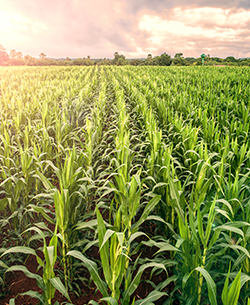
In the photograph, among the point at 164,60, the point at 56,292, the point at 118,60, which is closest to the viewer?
the point at 56,292

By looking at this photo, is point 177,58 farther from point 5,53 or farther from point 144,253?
point 5,53

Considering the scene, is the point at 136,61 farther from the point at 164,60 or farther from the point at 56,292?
the point at 56,292

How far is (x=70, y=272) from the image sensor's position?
201 centimetres

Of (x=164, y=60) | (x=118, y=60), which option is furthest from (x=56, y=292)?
(x=118, y=60)

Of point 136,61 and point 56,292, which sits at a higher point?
point 136,61

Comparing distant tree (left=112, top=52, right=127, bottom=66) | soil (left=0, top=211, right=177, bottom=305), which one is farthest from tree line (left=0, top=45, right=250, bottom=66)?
soil (left=0, top=211, right=177, bottom=305)

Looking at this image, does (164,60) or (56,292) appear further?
(164,60)

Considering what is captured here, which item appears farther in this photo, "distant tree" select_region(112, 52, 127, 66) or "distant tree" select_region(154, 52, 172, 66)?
"distant tree" select_region(112, 52, 127, 66)

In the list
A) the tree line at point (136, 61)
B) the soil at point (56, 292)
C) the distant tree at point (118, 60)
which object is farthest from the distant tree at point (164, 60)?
the soil at point (56, 292)

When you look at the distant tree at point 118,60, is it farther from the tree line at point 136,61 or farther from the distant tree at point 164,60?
the distant tree at point 164,60

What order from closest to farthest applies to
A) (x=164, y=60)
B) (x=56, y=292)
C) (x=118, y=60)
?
(x=56, y=292) < (x=164, y=60) < (x=118, y=60)

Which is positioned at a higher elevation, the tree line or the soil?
the tree line

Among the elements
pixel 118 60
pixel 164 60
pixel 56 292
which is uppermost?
pixel 118 60

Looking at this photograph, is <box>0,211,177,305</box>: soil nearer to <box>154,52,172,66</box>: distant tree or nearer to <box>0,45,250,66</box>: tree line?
<box>0,45,250,66</box>: tree line
